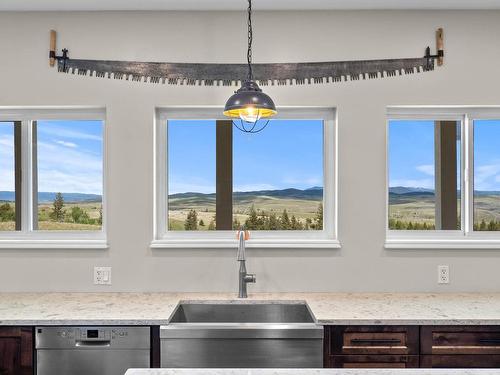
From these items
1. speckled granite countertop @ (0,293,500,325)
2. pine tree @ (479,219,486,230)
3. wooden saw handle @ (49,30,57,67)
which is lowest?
speckled granite countertop @ (0,293,500,325)

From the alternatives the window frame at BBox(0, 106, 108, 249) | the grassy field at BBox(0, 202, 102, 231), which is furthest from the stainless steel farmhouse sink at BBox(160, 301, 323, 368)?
the grassy field at BBox(0, 202, 102, 231)

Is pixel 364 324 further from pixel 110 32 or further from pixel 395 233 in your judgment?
pixel 110 32

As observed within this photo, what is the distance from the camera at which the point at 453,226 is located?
2.83 meters

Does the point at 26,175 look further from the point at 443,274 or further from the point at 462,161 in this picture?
the point at 462,161

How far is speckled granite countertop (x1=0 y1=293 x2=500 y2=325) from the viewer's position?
81.2 inches

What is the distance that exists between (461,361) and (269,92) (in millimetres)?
1830

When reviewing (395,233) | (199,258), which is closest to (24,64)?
(199,258)

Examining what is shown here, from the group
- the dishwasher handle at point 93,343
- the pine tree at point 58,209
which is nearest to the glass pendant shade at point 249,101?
the dishwasher handle at point 93,343

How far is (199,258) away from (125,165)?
0.76m

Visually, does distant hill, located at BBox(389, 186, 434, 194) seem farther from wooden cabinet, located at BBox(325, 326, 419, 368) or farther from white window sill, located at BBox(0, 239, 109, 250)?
white window sill, located at BBox(0, 239, 109, 250)

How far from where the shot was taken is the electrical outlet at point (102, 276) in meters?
2.68

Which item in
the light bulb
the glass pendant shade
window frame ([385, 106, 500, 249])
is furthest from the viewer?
A: window frame ([385, 106, 500, 249])

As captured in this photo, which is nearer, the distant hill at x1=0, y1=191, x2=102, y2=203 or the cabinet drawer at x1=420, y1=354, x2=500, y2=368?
the cabinet drawer at x1=420, y1=354, x2=500, y2=368

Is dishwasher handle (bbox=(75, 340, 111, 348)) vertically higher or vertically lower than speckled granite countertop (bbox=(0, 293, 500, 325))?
lower
